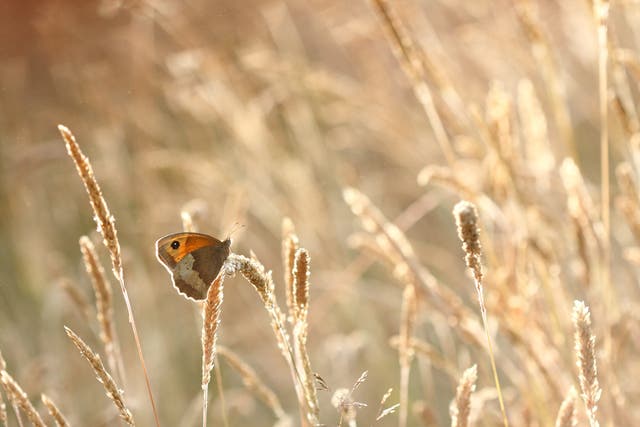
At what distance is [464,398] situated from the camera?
84cm

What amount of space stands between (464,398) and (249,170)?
185 centimetres

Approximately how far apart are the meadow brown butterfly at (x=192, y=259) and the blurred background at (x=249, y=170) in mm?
Result: 648

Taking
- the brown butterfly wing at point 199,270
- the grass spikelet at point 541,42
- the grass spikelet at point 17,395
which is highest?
the grass spikelet at point 541,42

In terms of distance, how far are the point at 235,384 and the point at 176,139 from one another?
1.23 metres

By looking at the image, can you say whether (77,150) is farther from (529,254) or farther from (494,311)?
(529,254)

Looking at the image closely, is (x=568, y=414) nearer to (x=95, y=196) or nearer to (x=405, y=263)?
(x=405, y=263)

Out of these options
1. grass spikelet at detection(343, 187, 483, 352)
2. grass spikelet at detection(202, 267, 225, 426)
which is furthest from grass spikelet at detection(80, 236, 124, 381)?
grass spikelet at detection(343, 187, 483, 352)

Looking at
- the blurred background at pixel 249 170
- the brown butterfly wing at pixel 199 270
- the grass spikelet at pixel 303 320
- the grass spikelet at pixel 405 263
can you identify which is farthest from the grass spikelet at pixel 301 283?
the blurred background at pixel 249 170

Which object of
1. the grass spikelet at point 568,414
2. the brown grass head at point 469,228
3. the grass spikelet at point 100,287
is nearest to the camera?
the brown grass head at point 469,228

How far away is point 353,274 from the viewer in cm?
182

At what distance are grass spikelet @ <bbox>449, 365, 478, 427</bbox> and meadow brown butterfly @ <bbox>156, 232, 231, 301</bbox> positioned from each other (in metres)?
0.33

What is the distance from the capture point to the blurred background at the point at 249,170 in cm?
192

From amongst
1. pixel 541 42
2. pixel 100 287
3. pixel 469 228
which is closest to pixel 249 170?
pixel 541 42

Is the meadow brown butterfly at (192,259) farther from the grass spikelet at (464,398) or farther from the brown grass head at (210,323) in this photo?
the grass spikelet at (464,398)
